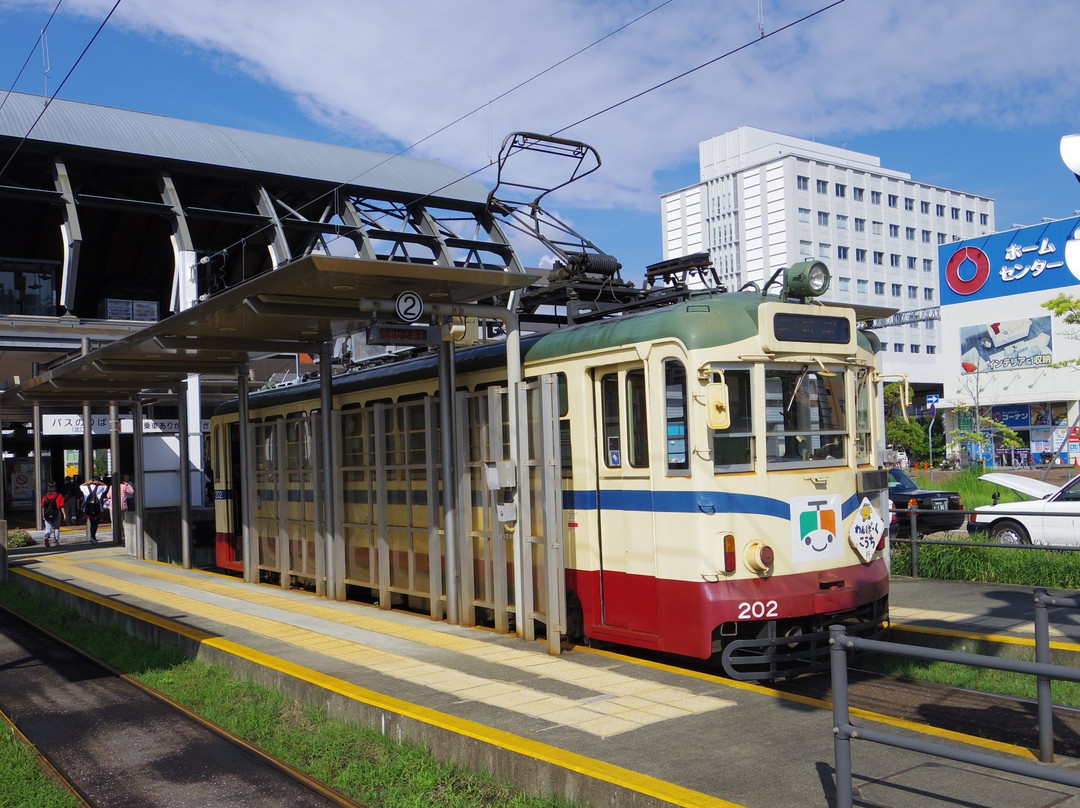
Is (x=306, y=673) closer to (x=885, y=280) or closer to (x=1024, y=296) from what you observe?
(x=1024, y=296)

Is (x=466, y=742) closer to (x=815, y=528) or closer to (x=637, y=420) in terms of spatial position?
(x=637, y=420)

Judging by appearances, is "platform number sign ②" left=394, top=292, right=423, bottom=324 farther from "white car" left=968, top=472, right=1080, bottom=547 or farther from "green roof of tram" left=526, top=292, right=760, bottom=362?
"white car" left=968, top=472, right=1080, bottom=547

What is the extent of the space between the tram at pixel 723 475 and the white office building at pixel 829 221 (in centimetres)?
6403

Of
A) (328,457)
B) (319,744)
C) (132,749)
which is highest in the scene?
(328,457)

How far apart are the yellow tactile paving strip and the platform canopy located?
10.4 feet

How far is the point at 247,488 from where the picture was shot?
14555mm

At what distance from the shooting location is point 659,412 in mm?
7996

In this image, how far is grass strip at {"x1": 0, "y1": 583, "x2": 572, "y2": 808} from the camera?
5766 mm

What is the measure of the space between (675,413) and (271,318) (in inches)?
191

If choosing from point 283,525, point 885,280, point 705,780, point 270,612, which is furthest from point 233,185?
point 885,280

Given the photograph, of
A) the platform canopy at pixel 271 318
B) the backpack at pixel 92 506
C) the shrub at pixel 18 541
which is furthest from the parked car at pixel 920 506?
the shrub at pixel 18 541

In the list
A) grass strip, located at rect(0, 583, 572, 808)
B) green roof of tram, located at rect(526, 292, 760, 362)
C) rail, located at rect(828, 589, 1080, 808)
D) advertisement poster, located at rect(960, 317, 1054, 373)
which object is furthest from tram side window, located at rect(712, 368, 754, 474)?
advertisement poster, located at rect(960, 317, 1054, 373)

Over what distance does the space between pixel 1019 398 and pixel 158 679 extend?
46.9m

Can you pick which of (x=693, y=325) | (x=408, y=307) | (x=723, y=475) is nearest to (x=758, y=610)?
(x=723, y=475)
